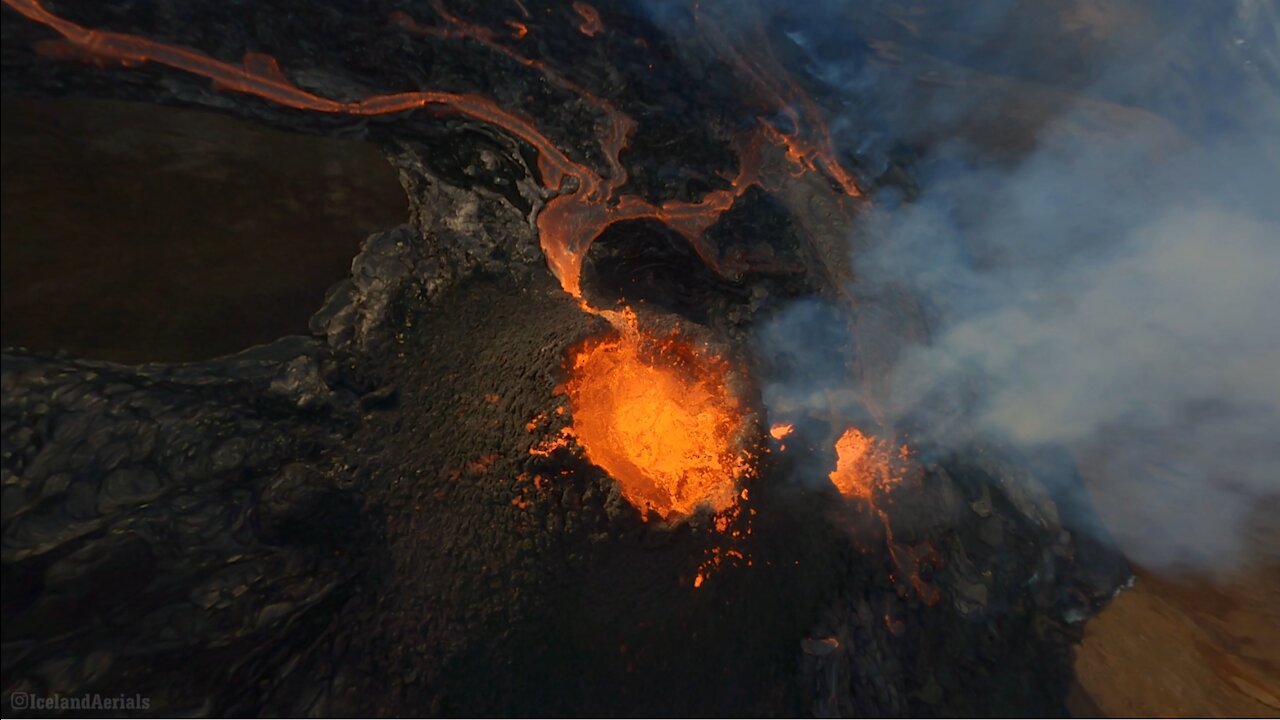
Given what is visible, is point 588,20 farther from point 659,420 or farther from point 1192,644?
point 1192,644

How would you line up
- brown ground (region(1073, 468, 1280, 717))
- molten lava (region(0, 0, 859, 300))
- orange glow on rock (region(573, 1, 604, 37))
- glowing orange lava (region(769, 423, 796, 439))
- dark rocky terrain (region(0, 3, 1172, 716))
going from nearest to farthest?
dark rocky terrain (region(0, 3, 1172, 716)), brown ground (region(1073, 468, 1280, 717)), molten lava (region(0, 0, 859, 300)), glowing orange lava (region(769, 423, 796, 439)), orange glow on rock (region(573, 1, 604, 37))

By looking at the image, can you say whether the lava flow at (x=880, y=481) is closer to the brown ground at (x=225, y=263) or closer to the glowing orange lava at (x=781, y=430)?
the glowing orange lava at (x=781, y=430)

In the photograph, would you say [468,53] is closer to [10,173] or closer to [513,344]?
[513,344]

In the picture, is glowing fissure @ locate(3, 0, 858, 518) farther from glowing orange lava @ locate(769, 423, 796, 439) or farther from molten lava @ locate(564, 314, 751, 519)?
glowing orange lava @ locate(769, 423, 796, 439)

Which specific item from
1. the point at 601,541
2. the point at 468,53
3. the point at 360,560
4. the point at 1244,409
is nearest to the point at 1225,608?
the point at 1244,409

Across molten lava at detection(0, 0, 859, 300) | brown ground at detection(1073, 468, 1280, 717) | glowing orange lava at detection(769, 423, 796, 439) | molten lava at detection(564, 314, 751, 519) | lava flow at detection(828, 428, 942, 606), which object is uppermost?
molten lava at detection(0, 0, 859, 300)

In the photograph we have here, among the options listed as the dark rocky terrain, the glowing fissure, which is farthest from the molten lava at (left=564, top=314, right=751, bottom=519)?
the dark rocky terrain

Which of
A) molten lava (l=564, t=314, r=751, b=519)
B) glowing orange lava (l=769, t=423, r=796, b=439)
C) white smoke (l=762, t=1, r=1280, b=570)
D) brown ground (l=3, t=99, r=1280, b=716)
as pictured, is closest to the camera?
brown ground (l=3, t=99, r=1280, b=716)

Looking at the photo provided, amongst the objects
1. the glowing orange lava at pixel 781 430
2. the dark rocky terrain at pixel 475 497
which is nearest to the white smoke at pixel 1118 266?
the glowing orange lava at pixel 781 430

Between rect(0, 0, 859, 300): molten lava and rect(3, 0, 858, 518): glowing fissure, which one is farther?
rect(0, 0, 859, 300): molten lava
